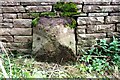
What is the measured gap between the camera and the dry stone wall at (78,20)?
2869 millimetres

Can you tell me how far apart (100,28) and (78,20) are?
0.88 ft

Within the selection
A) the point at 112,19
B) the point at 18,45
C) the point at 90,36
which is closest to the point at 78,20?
the point at 90,36

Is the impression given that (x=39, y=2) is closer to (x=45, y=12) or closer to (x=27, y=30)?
(x=45, y=12)

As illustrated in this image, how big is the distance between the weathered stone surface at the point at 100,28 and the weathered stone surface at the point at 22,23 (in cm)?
67

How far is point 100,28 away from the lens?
2.92m

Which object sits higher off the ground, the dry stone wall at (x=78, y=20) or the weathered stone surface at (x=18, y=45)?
the dry stone wall at (x=78, y=20)

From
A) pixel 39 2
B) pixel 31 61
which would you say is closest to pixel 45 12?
pixel 39 2

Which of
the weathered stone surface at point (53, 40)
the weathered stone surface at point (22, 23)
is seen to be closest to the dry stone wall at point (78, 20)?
the weathered stone surface at point (22, 23)

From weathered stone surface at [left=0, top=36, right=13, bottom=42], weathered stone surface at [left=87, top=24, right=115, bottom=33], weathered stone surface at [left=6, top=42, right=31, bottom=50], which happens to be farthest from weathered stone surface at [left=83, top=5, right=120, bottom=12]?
weathered stone surface at [left=0, top=36, right=13, bottom=42]

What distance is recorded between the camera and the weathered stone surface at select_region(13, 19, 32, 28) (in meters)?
2.91

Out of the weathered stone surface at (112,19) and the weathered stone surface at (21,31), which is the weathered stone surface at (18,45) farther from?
the weathered stone surface at (112,19)

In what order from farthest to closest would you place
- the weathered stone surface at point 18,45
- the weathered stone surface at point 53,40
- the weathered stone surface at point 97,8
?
the weathered stone surface at point 18,45 → the weathered stone surface at point 97,8 → the weathered stone surface at point 53,40

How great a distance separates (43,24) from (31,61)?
1.37 feet

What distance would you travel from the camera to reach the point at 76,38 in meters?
2.94
